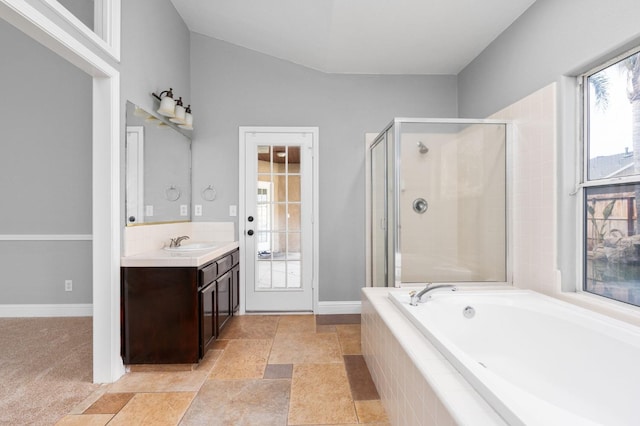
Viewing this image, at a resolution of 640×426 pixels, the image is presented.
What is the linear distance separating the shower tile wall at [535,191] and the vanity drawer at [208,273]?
2.33 m

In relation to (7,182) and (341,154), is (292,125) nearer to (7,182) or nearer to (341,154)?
(341,154)

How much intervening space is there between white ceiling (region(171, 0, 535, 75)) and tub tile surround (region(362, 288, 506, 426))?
2.15m

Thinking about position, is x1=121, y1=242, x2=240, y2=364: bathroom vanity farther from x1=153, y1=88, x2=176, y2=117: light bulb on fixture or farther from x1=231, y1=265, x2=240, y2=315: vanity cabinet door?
x1=153, y1=88, x2=176, y2=117: light bulb on fixture

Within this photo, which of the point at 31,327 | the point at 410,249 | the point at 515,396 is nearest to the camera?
the point at 515,396

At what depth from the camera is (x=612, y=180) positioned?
1776mm

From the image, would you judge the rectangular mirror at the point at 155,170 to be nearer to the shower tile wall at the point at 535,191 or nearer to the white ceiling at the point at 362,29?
the white ceiling at the point at 362,29

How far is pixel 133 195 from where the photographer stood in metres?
2.35

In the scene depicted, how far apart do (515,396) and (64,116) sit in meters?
4.16

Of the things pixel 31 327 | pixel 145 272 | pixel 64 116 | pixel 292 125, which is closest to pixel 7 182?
pixel 64 116

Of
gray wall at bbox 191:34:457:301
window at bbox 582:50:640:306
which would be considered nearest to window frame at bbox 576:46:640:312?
window at bbox 582:50:640:306

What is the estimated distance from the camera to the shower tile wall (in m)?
2.11

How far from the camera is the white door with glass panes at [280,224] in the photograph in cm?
347

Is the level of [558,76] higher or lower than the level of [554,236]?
higher

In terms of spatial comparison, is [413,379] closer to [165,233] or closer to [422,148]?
[422,148]
